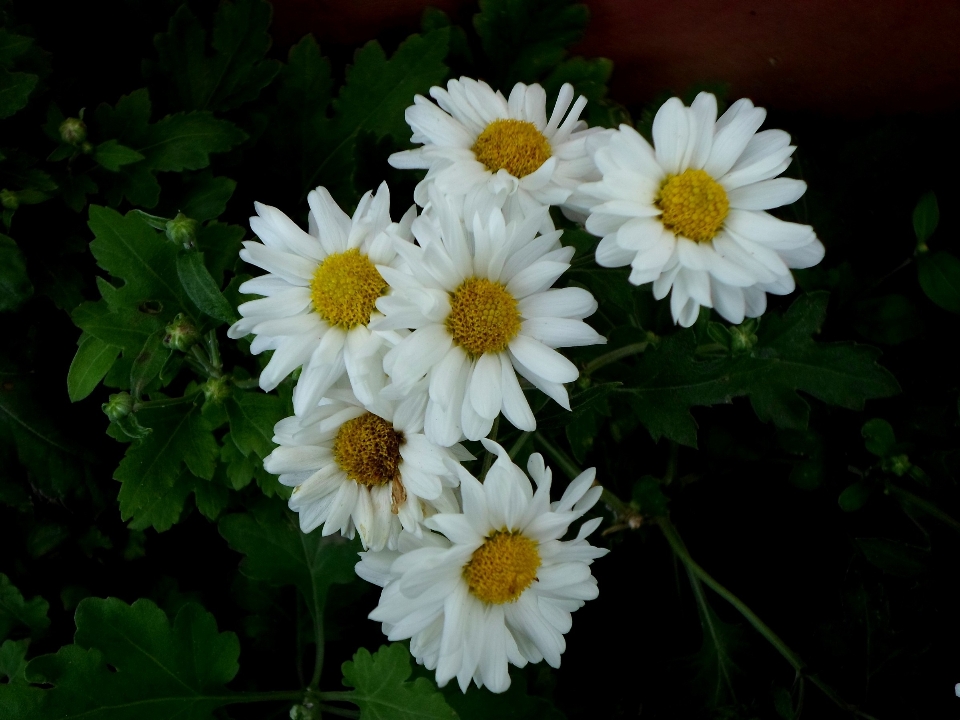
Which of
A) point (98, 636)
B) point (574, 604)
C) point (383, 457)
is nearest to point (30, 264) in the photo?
point (98, 636)

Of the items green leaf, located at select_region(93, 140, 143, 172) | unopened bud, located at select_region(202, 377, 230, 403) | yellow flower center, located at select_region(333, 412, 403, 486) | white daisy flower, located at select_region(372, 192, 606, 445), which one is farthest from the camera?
green leaf, located at select_region(93, 140, 143, 172)

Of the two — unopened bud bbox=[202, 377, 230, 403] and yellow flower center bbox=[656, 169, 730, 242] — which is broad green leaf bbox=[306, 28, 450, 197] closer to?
unopened bud bbox=[202, 377, 230, 403]

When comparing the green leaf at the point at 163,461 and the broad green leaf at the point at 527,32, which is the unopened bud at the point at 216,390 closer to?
the green leaf at the point at 163,461

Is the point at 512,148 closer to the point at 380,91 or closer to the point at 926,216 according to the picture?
the point at 380,91

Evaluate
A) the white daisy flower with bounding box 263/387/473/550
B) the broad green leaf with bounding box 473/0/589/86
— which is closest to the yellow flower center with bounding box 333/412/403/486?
the white daisy flower with bounding box 263/387/473/550

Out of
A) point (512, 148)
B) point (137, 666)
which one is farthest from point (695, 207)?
point (137, 666)
